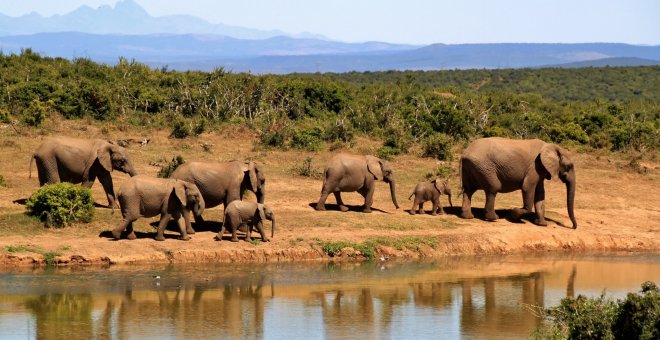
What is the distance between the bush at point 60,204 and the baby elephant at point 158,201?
4.30 ft

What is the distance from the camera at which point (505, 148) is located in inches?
1110

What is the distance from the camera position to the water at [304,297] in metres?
18.5

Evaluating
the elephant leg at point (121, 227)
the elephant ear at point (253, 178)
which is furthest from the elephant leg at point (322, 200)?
the elephant leg at point (121, 227)

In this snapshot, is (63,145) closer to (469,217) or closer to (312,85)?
(469,217)

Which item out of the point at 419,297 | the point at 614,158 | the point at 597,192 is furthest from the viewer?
the point at 614,158

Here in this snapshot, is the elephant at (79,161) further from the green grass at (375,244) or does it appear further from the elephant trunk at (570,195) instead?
the elephant trunk at (570,195)

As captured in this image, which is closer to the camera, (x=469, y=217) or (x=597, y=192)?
(x=469, y=217)

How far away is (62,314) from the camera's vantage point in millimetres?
19281

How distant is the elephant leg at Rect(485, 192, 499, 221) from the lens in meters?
28.4

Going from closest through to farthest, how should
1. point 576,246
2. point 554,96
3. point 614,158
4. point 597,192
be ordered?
point 576,246, point 597,192, point 614,158, point 554,96

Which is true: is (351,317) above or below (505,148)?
below

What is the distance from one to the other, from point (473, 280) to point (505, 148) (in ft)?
18.3

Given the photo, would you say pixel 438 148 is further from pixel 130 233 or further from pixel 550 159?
pixel 130 233

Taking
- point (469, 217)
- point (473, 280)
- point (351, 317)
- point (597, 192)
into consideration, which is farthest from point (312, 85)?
point (351, 317)
